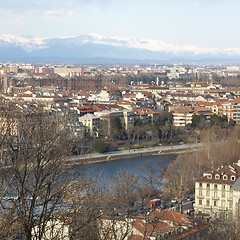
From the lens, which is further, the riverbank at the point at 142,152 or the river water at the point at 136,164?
the riverbank at the point at 142,152

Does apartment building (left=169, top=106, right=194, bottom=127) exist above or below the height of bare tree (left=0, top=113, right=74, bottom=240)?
below

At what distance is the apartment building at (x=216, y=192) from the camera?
20.0ft

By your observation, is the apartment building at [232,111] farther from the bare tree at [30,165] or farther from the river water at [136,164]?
the bare tree at [30,165]

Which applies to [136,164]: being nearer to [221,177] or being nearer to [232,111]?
[221,177]

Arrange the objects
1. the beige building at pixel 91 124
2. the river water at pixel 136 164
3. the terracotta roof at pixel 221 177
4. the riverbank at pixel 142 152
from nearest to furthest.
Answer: the terracotta roof at pixel 221 177 < the river water at pixel 136 164 < the riverbank at pixel 142 152 < the beige building at pixel 91 124

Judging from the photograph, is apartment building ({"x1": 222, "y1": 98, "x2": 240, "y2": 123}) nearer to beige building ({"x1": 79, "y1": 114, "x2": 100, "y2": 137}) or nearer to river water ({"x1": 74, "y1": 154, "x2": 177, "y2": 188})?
beige building ({"x1": 79, "y1": 114, "x2": 100, "y2": 137})

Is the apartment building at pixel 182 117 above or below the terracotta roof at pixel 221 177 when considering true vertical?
below

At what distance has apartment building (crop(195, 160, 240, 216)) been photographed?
609 cm

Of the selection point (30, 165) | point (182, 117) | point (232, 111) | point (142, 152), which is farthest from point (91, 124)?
point (30, 165)

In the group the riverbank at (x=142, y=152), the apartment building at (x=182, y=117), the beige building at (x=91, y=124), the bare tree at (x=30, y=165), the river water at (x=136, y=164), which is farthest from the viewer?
the apartment building at (x=182, y=117)

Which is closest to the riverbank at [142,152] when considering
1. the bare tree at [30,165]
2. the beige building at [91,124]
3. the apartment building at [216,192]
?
the beige building at [91,124]

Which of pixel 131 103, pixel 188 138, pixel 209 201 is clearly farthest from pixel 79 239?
pixel 131 103

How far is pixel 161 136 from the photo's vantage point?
1305 centimetres

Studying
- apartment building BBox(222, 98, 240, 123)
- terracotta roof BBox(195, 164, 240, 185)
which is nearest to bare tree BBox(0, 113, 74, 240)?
terracotta roof BBox(195, 164, 240, 185)
